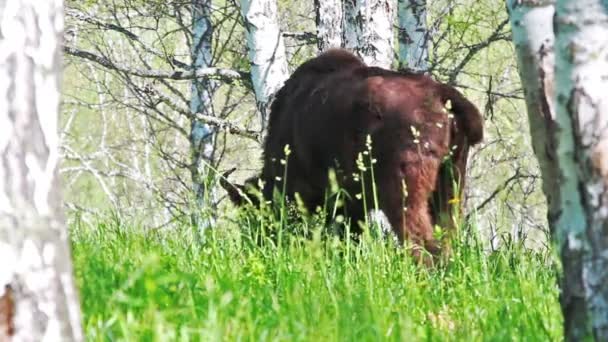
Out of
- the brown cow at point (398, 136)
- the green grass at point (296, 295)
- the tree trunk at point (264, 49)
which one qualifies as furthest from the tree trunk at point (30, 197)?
the tree trunk at point (264, 49)

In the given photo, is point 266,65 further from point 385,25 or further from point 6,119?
point 6,119

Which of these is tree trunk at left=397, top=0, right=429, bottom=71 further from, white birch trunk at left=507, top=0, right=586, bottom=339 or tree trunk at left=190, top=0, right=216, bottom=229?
white birch trunk at left=507, top=0, right=586, bottom=339

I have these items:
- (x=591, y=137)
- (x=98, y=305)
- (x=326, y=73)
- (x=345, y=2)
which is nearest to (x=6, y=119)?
(x=98, y=305)

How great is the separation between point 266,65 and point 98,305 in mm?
5731

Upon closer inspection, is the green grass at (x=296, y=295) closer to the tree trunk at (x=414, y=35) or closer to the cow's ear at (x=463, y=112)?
the cow's ear at (x=463, y=112)

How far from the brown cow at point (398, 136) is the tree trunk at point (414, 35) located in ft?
9.54

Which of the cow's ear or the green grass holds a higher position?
the cow's ear

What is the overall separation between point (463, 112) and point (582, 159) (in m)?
3.86

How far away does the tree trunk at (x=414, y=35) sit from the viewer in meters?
10.5

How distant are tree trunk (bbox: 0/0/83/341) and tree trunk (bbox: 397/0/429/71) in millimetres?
8224

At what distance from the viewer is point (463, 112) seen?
669 centimetres

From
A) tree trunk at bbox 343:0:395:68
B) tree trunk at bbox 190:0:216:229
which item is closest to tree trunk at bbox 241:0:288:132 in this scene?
tree trunk at bbox 343:0:395:68

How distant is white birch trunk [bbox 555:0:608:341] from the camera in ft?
9.24

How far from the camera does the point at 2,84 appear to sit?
239cm
